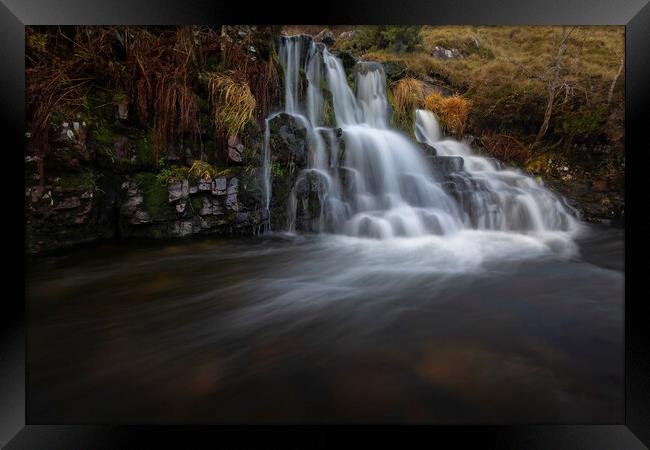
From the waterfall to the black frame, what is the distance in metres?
1.67

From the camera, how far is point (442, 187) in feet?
9.60

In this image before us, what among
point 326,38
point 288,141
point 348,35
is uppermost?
point 348,35

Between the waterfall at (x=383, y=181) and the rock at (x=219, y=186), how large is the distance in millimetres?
327

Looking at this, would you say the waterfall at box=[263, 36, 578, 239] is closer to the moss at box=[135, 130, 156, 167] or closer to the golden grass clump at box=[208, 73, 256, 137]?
the golden grass clump at box=[208, 73, 256, 137]

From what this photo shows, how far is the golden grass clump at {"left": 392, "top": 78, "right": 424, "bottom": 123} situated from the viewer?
3.67m

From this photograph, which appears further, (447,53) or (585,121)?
(447,53)

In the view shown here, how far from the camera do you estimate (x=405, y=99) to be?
3.71 metres

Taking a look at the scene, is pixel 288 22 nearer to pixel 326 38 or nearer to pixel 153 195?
pixel 153 195

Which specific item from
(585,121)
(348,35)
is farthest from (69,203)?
(585,121)

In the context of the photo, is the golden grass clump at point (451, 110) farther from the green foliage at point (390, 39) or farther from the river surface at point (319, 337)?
the river surface at point (319, 337)

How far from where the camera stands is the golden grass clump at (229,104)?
Result: 2328 millimetres

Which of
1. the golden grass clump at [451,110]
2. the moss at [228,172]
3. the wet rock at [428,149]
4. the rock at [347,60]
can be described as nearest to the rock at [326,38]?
the rock at [347,60]

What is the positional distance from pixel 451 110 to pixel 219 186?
2.95m

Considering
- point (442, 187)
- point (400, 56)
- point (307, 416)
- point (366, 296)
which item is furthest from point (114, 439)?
point (400, 56)
